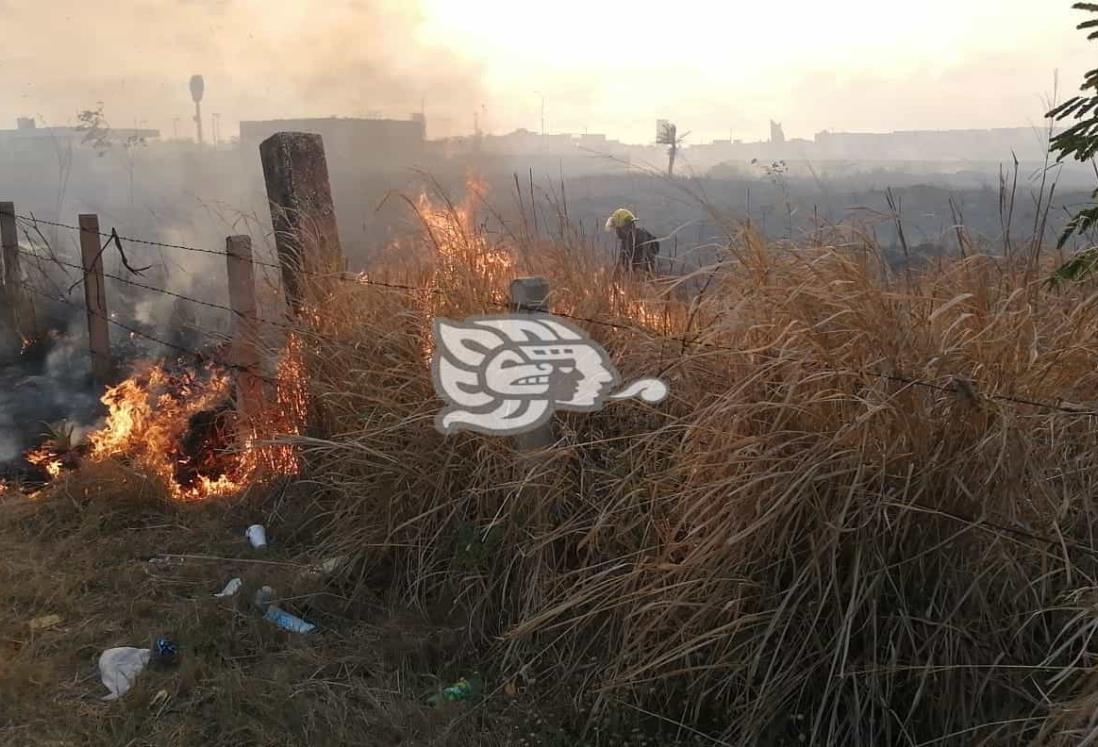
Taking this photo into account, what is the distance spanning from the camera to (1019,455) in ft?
7.02

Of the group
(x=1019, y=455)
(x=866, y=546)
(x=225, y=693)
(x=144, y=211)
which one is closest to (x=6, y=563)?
(x=225, y=693)

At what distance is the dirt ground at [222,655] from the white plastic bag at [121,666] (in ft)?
0.14

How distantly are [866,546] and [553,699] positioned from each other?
3.33ft

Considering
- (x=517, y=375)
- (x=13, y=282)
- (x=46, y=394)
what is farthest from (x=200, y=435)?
(x=13, y=282)

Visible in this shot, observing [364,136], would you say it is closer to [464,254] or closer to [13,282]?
[13,282]

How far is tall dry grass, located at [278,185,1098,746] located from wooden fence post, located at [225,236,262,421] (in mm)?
1907

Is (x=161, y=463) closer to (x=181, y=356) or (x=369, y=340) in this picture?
(x=369, y=340)

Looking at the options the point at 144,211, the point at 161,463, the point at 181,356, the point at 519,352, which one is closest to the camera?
the point at 519,352

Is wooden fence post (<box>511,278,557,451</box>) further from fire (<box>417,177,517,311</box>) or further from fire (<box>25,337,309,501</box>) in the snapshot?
fire (<box>25,337,309,501</box>)

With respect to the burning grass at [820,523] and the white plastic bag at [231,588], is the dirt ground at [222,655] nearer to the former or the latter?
the white plastic bag at [231,588]

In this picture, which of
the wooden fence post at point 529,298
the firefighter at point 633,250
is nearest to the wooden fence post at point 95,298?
the firefighter at point 633,250

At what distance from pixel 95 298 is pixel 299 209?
2882 millimetres

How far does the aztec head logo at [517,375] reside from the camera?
3172 millimetres

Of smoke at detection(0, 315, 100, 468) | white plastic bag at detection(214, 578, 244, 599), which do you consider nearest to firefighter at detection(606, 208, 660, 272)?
white plastic bag at detection(214, 578, 244, 599)
